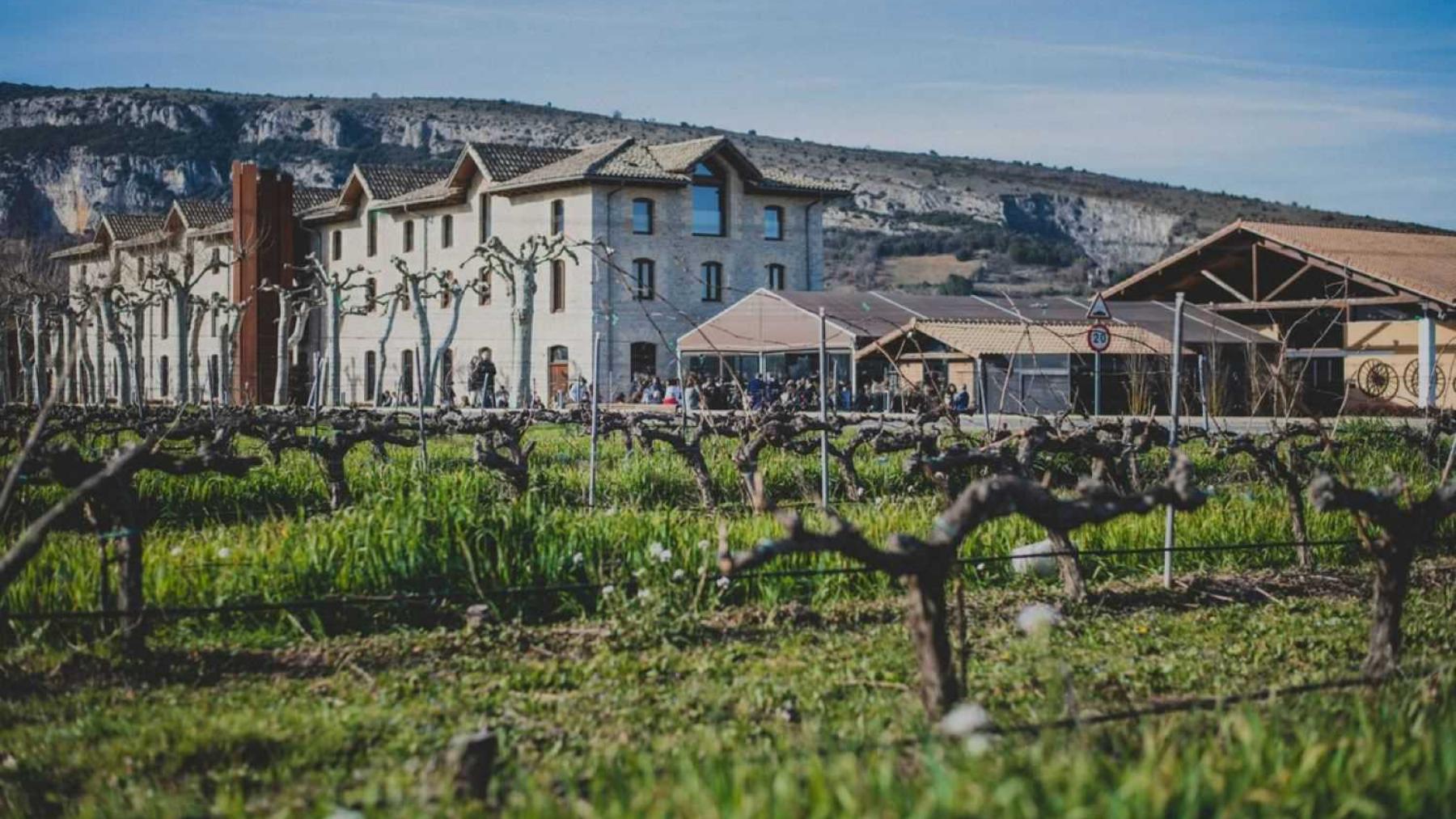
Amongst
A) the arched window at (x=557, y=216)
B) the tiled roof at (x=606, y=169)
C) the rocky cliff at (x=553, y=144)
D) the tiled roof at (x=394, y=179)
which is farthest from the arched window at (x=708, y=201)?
the rocky cliff at (x=553, y=144)

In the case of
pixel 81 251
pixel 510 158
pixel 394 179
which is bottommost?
pixel 81 251

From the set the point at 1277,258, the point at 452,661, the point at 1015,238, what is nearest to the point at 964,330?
the point at 1277,258

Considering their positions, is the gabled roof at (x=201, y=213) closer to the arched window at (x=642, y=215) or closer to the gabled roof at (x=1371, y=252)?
the arched window at (x=642, y=215)

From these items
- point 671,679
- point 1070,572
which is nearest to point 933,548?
point 671,679

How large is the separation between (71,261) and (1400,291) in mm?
60329

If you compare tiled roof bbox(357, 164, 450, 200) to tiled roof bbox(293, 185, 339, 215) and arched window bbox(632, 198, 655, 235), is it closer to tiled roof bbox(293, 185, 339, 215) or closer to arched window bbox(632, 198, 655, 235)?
tiled roof bbox(293, 185, 339, 215)

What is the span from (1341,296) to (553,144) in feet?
310

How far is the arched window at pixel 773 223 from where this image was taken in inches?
2190

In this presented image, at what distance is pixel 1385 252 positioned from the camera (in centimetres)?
3972

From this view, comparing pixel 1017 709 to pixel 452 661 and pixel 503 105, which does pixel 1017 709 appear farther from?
pixel 503 105

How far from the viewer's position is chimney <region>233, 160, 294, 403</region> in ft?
195

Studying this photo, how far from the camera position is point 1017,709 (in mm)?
6812

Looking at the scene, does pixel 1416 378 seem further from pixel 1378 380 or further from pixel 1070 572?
pixel 1070 572

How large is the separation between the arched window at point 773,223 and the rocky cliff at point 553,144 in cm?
3894
